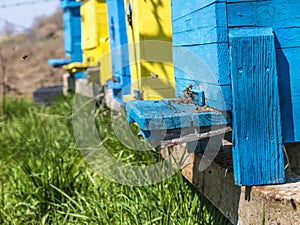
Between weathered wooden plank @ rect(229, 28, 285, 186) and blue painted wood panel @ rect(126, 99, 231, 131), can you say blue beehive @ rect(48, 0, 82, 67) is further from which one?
weathered wooden plank @ rect(229, 28, 285, 186)

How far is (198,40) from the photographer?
208 centimetres

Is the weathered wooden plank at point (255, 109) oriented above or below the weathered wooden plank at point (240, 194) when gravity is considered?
above

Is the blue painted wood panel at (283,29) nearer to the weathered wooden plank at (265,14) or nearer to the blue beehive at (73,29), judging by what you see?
the weathered wooden plank at (265,14)

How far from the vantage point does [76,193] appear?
3.14 m

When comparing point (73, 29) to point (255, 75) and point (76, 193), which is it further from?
point (255, 75)

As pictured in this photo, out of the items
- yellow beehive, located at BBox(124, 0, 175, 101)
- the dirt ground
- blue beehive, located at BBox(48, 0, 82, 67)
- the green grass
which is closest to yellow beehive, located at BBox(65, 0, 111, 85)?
the green grass

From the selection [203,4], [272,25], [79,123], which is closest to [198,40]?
[203,4]

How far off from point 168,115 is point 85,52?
3.75m

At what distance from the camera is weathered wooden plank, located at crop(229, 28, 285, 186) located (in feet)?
6.17

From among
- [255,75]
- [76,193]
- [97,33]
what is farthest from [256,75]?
[97,33]

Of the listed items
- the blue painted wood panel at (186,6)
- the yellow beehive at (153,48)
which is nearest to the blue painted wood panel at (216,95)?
the blue painted wood panel at (186,6)

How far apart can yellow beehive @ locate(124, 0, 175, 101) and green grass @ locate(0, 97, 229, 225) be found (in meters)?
0.47

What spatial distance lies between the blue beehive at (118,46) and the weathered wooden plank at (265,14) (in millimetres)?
1454

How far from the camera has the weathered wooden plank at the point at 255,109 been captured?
188 cm
